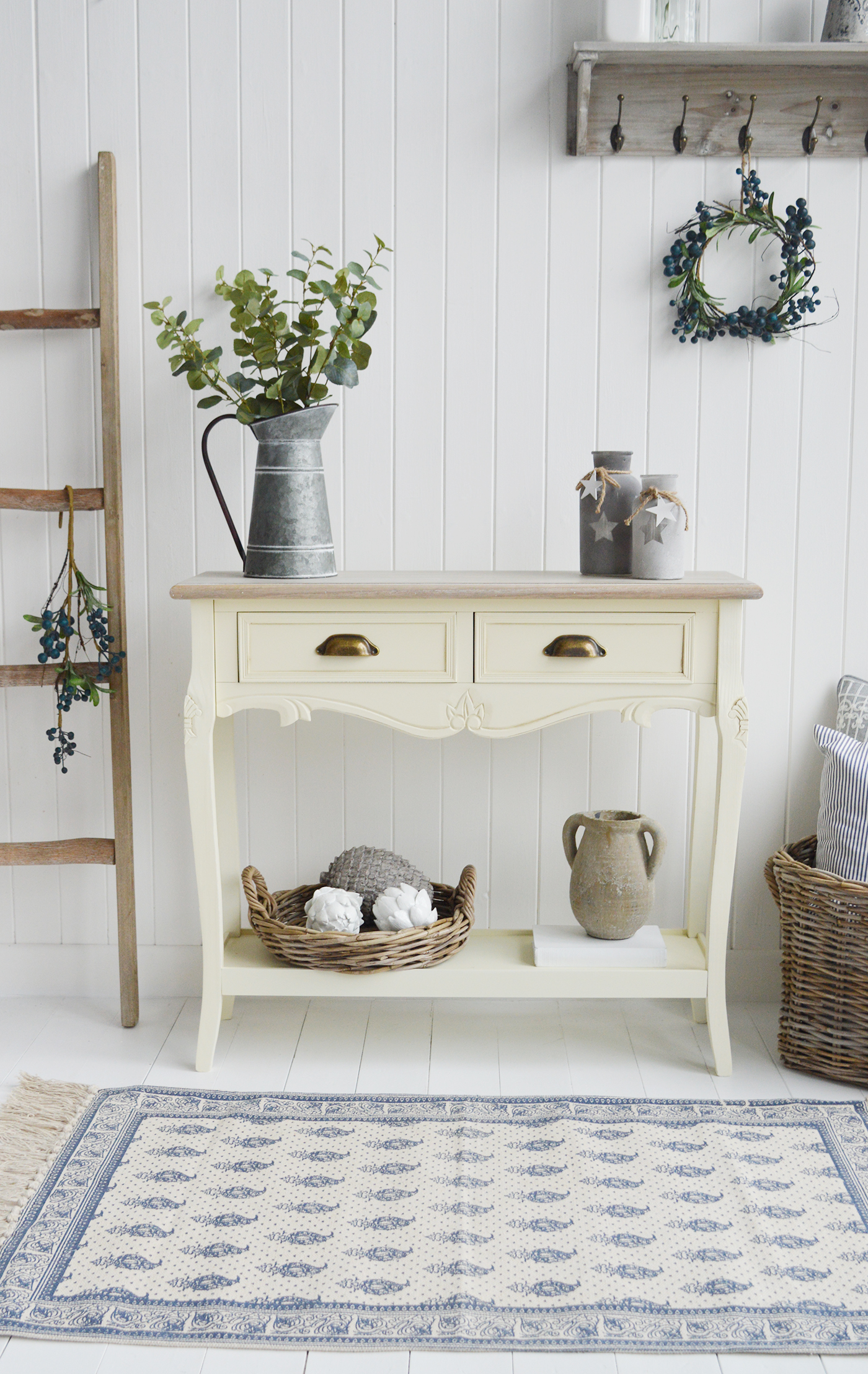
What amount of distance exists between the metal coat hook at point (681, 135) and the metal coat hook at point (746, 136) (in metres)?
0.11

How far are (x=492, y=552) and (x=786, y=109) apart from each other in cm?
107

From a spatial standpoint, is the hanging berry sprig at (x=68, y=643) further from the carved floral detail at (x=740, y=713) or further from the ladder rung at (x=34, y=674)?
the carved floral detail at (x=740, y=713)

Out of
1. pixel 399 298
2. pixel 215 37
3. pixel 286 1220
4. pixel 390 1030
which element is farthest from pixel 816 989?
pixel 215 37

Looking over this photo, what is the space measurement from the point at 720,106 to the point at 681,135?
0.32 ft

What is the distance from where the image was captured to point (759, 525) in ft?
8.09

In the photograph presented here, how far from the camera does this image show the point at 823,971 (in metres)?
2.15

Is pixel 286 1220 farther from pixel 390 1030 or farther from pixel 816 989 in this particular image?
pixel 816 989

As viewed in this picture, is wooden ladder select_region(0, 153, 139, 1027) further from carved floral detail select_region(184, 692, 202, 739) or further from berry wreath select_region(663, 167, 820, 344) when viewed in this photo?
berry wreath select_region(663, 167, 820, 344)

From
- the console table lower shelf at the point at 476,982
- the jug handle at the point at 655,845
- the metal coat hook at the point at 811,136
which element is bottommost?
the console table lower shelf at the point at 476,982

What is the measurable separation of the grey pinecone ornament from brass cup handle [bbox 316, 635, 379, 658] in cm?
48

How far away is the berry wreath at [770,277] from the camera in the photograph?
2.34 m

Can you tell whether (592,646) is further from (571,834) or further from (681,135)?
(681,135)

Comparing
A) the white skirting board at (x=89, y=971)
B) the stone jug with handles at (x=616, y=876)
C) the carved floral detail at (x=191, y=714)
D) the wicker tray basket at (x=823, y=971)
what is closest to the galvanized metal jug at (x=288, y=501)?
the carved floral detail at (x=191, y=714)

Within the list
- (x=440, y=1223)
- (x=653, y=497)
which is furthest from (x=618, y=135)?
(x=440, y=1223)
